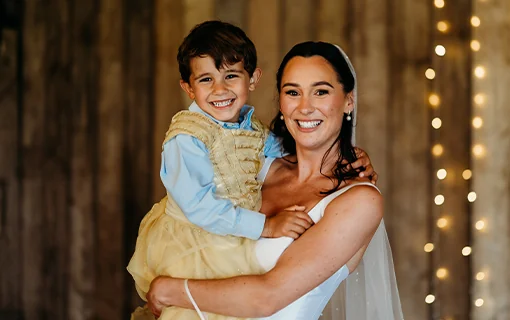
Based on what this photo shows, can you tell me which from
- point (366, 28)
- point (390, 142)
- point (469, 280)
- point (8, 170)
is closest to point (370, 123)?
point (390, 142)

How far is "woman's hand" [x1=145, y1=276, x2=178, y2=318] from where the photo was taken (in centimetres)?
189

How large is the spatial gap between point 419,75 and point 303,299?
162 cm

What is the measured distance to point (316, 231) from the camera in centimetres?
182

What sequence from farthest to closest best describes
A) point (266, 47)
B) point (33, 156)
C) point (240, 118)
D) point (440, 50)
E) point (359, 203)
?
point (33, 156)
point (266, 47)
point (440, 50)
point (240, 118)
point (359, 203)

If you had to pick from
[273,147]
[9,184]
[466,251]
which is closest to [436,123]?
[466,251]

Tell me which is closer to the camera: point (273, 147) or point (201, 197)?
point (201, 197)

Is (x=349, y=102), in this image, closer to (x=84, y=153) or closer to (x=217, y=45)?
(x=217, y=45)

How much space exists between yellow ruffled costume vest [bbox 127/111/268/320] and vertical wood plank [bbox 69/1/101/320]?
5.00 feet

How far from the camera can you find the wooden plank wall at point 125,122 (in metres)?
3.19

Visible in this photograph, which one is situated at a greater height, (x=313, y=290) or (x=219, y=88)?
(x=219, y=88)

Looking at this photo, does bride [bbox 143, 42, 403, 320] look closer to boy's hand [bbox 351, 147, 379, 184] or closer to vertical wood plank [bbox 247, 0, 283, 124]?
boy's hand [bbox 351, 147, 379, 184]

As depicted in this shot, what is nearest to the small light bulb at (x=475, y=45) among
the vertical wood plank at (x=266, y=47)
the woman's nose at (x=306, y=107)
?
the vertical wood plank at (x=266, y=47)

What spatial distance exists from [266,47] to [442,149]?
0.95 meters

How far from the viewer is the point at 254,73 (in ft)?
7.02
